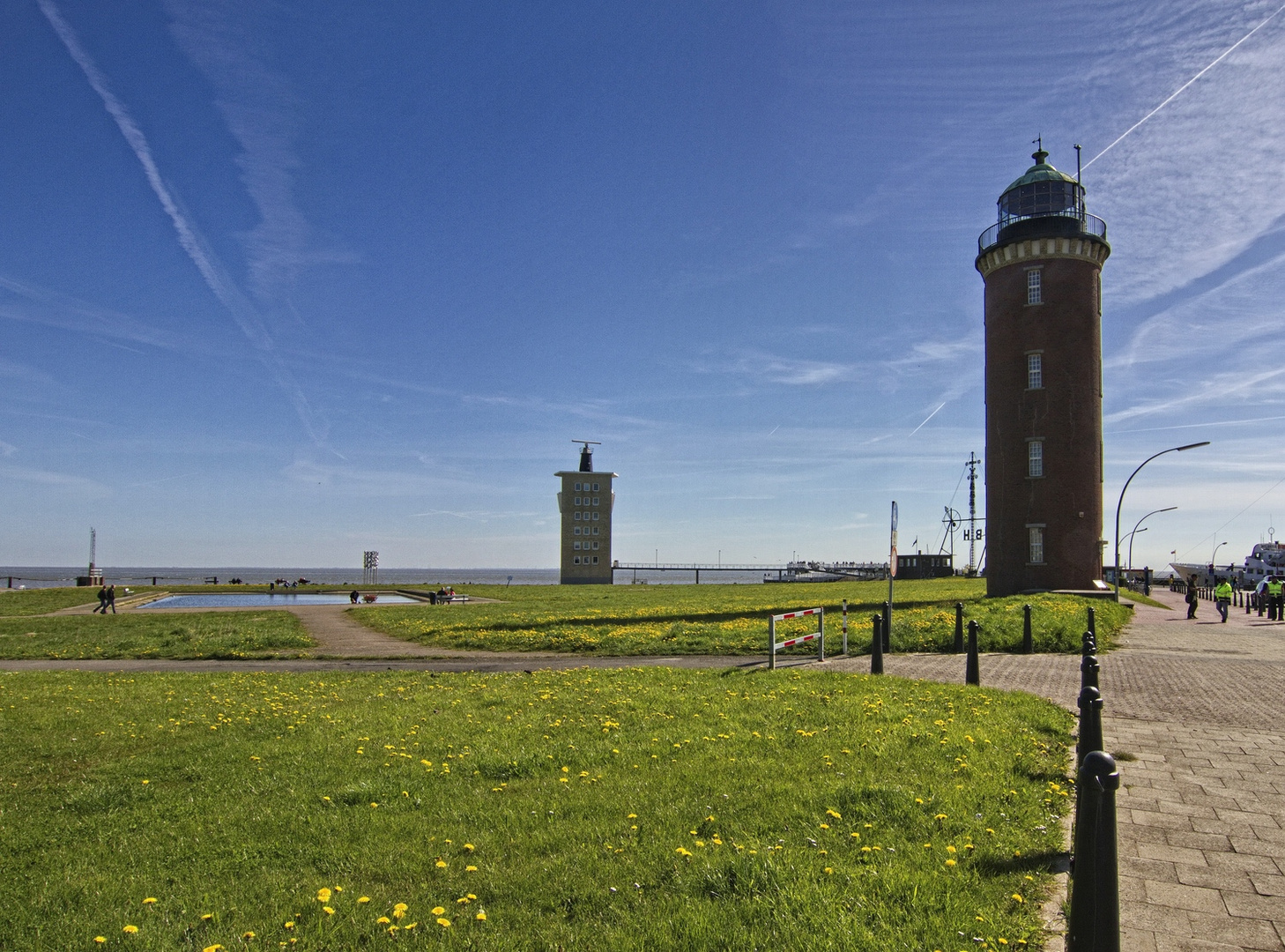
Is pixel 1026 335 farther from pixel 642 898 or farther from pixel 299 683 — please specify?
pixel 642 898

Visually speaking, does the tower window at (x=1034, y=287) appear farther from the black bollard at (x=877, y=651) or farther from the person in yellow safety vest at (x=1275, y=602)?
the black bollard at (x=877, y=651)

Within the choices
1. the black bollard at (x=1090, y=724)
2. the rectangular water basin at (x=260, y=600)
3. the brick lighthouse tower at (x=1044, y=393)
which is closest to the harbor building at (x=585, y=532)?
the rectangular water basin at (x=260, y=600)

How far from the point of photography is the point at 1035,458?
4147 centimetres

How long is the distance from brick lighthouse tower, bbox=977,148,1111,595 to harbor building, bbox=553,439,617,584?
56.2 meters

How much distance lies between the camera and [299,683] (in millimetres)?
14297

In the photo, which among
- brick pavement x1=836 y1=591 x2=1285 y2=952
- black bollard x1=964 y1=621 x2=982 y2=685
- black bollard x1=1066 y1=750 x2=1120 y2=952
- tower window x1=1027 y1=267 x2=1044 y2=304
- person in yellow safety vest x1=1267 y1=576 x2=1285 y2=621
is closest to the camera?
black bollard x1=1066 y1=750 x2=1120 y2=952

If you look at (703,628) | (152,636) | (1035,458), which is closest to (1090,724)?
(703,628)

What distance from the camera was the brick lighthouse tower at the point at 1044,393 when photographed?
4056cm

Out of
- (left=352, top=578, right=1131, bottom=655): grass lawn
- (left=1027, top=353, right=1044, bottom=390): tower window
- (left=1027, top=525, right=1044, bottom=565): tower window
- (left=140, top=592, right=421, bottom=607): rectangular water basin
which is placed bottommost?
(left=140, top=592, right=421, bottom=607): rectangular water basin

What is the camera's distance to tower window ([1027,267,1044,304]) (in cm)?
4225

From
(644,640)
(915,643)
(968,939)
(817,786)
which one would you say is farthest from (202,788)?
(915,643)

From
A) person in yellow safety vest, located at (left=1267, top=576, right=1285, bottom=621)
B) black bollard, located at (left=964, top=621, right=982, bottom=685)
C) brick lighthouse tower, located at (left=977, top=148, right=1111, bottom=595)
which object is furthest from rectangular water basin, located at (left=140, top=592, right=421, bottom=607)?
person in yellow safety vest, located at (left=1267, top=576, right=1285, bottom=621)

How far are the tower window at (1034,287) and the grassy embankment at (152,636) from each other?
38.1 metres

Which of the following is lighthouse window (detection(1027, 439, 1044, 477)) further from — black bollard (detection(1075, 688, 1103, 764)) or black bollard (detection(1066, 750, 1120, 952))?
black bollard (detection(1066, 750, 1120, 952))
